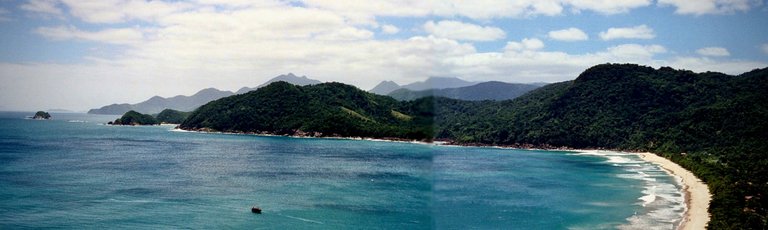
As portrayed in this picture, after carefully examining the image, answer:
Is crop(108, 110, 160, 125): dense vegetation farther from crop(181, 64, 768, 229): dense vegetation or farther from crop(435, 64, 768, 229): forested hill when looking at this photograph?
crop(435, 64, 768, 229): forested hill

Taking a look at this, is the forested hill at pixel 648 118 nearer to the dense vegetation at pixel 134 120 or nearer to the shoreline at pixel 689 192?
the shoreline at pixel 689 192

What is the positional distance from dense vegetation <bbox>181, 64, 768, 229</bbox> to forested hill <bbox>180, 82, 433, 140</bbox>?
193 mm

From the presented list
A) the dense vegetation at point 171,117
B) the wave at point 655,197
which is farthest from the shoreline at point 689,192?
the dense vegetation at point 171,117

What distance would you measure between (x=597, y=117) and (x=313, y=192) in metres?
59.1

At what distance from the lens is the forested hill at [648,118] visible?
55.3m

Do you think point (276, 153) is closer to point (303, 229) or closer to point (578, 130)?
point (303, 229)

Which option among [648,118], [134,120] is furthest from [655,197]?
[134,120]

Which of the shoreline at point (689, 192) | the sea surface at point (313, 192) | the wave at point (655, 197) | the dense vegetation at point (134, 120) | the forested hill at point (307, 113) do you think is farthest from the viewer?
the dense vegetation at point (134, 120)

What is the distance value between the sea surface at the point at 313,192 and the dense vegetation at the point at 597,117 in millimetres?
6788

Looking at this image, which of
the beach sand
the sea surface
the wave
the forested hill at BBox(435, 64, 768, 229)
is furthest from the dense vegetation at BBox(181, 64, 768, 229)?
the sea surface

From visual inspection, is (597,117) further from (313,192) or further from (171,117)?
(171,117)

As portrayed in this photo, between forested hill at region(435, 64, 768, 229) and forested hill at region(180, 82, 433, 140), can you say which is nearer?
forested hill at region(435, 64, 768, 229)

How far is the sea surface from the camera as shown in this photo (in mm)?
25266

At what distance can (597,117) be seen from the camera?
80875mm
